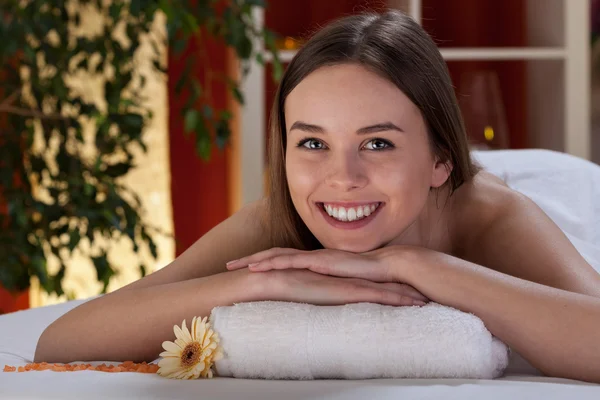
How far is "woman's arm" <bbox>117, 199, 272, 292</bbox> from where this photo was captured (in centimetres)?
142

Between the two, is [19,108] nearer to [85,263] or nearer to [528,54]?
[85,263]

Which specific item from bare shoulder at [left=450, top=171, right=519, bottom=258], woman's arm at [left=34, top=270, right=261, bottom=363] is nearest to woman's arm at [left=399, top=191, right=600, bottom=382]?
woman's arm at [left=34, top=270, right=261, bottom=363]

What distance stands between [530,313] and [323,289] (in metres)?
0.26

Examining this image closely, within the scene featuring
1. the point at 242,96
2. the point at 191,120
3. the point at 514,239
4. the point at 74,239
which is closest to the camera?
the point at 514,239

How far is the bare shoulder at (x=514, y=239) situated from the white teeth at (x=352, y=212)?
316 mm

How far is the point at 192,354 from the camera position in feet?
3.43

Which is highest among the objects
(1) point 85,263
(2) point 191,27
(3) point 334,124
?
(2) point 191,27

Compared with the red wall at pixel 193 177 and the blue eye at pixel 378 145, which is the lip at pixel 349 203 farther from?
the red wall at pixel 193 177

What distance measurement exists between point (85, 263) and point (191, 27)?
3.82 ft

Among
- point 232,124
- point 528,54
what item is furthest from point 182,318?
point 528,54

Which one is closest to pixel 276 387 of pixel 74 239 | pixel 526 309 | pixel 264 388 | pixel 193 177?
pixel 264 388

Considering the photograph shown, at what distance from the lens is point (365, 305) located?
3.47 feet

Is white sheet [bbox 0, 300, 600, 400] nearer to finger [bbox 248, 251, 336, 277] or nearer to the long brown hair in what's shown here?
finger [bbox 248, 251, 336, 277]

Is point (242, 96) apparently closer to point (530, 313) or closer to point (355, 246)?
point (355, 246)
